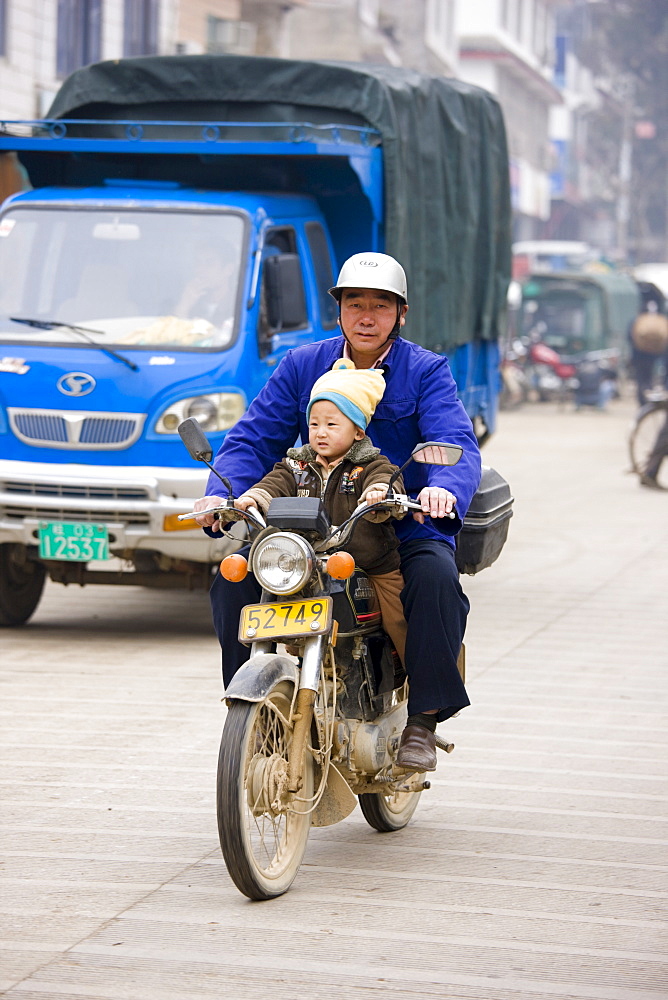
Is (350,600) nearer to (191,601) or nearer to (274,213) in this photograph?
(274,213)

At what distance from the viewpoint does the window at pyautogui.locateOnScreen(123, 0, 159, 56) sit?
2544 centimetres

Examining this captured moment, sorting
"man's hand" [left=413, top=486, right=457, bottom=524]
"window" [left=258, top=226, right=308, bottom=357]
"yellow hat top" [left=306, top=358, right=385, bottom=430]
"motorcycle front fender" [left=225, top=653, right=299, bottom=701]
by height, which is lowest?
"motorcycle front fender" [left=225, top=653, right=299, bottom=701]

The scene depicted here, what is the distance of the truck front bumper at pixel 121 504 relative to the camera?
8469 mm

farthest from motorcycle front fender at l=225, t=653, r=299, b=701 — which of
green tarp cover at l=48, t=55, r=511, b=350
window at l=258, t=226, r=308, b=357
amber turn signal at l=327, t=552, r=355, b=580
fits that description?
green tarp cover at l=48, t=55, r=511, b=350

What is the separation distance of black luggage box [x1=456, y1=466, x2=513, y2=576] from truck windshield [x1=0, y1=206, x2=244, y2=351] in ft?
11.5

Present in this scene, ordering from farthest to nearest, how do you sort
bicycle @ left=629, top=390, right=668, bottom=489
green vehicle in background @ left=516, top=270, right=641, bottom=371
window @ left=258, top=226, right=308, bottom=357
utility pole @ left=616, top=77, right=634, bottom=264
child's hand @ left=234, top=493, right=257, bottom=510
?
utility pole @ left=616, top=77, right=634, bottom=264 < green vehicle in background @ left=516, top=270, right=641, bottom=371 < bicycle @ left=629, top=390, right=668, bottom=489 < window @ left=258, top=226, right=308, bottom=357 < child's hand @ left=234, top=493, right=257, bottom=510

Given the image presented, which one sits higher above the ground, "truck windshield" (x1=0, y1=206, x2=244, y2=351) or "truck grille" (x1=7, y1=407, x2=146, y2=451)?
"truck windshield" (x1=0, y1=206, x2=244, y2=351)

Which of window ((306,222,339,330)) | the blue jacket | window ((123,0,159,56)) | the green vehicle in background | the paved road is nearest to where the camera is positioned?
the paved road

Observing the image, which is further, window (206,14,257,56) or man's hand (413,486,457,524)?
window (206,14,257,56)

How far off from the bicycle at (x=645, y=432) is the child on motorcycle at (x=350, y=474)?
480 inches

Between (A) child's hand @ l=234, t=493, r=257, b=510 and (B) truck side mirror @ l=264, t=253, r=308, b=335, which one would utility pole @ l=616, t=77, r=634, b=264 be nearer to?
(B) truck side mirror @ l=264, t=253, r=308, b=335

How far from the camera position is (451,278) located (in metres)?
11.3

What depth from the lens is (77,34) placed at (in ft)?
77.5

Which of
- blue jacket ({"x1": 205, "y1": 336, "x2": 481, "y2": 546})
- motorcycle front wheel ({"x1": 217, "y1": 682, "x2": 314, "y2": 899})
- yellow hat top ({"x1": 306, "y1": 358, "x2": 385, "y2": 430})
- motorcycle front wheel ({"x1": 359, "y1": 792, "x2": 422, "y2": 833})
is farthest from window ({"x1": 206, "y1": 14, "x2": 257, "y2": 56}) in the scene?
motorcycle front wheel ({"x1": 217, "y1": 682, "x2": 314, "y2": 899})
